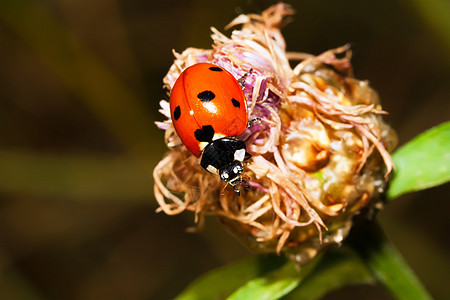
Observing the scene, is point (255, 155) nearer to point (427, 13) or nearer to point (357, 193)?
point (357, 193)

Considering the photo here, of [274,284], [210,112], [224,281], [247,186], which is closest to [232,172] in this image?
[247,186]

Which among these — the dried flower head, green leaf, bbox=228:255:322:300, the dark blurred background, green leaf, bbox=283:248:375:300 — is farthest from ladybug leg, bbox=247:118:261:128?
the dark blurred background

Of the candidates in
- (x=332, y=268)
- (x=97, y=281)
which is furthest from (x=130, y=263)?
(x=332, y=268)

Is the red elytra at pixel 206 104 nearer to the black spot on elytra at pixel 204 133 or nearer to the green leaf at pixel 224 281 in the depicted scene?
the black spot on elytra at pixel 204 133

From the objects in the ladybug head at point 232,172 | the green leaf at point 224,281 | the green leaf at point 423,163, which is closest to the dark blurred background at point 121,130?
the green leaf at point 224,281

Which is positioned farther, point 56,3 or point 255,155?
point 56,3
